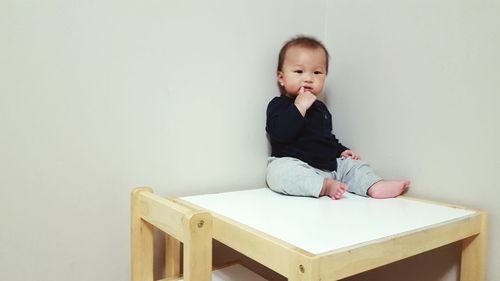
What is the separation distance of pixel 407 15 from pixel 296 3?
317mm

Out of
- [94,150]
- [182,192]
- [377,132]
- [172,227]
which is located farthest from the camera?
[377,132]

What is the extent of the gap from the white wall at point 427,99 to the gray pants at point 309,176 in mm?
79

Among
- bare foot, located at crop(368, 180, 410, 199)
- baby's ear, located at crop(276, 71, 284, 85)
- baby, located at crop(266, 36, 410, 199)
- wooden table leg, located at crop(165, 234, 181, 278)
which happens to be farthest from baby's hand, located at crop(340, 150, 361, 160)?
wooden table leg, located at crop(165, 234, 181, 278)

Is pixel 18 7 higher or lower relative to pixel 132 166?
higher

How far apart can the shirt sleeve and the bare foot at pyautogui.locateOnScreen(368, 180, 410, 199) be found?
0.23 metres

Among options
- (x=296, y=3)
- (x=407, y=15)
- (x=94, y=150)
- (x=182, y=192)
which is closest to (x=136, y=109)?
(x=94, y=150)

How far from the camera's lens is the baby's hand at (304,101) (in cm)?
97

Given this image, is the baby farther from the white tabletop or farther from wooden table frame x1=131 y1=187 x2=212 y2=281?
wooden table frame x1=131 y1=187 x2=212 y2=281

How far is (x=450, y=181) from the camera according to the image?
859mm

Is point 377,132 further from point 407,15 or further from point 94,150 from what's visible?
point 94,150

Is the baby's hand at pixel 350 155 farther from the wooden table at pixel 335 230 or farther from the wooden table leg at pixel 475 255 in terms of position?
the wooden table leg at pixel 475 255

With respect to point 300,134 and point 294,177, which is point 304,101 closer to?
point 300,134

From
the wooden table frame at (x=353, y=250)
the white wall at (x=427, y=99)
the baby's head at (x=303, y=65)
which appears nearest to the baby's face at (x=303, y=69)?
the baby's head at (x=303, y=65)

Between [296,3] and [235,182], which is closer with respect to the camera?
[235,182]
